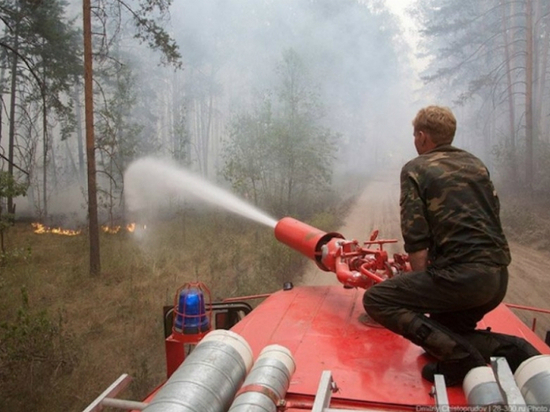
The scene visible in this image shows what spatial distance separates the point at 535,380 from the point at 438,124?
1.74m

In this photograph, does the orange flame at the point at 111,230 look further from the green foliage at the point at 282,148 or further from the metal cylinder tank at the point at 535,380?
the metal cylinder tank at the point at 535,380

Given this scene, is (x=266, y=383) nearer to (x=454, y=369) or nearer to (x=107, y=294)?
(x=454, y=369)

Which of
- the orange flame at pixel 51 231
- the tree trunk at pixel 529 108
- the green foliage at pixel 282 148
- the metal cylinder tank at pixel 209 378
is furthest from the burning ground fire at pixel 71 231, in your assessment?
the tree trunk at pixel 529 108

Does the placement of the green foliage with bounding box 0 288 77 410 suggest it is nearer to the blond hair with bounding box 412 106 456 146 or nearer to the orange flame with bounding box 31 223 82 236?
the blond hair with bounding box 412 106 456 146

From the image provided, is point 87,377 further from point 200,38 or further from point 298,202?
point 200,38

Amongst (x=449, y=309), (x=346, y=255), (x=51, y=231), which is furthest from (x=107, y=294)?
(x=51, y=231)

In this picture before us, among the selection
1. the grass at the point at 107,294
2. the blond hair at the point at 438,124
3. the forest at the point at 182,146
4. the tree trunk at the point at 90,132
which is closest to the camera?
the blond hair at the point at 438,124

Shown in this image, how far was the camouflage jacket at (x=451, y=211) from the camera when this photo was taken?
2717 millimetres

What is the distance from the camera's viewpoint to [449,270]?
272 centimetres

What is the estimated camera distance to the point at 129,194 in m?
25.9

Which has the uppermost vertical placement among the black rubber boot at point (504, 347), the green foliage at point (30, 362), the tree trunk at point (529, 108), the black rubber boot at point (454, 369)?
the tree trunk at point (529, 108)

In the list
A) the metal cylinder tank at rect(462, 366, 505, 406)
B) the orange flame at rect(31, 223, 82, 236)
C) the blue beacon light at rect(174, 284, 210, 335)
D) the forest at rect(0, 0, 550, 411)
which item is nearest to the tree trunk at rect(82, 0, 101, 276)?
the forest at rect(0, 0, 550, 411)

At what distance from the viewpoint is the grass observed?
242 inches

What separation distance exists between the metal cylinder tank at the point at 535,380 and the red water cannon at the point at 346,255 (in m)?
1.60
